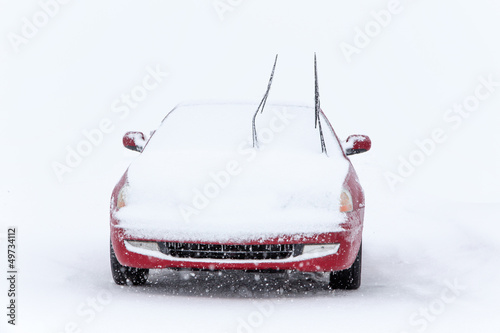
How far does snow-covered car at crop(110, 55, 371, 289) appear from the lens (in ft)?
16.7

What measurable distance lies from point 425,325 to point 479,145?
17.3 m

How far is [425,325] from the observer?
4.49 meters

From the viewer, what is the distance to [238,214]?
5.15m

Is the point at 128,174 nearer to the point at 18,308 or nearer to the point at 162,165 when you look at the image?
the point at 162,165

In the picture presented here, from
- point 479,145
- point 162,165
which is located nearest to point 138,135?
point 162,165

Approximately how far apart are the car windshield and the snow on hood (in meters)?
0.02

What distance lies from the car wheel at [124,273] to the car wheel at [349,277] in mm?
1356

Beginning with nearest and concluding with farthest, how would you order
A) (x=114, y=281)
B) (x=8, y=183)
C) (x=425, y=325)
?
(x=425, y=325)
(x=114, y=281)
(x=8, y=183)

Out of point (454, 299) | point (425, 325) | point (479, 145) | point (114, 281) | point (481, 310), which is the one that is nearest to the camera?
point (425, 325)

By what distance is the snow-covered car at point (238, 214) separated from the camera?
5098 mm

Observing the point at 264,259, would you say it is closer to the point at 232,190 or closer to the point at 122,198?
the point at 232,190

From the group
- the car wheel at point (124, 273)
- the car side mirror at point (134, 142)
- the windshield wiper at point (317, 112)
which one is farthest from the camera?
the car side mirror at point (134, 142)

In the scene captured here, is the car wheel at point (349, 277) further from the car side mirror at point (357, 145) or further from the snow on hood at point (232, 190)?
the car side mirror at point (357, 145)

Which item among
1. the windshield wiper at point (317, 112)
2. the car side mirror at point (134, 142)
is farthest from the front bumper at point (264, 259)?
the car side mirror at point (134, 142)
